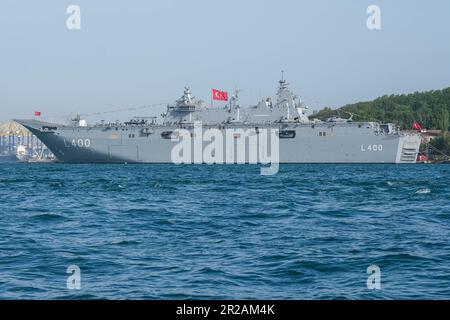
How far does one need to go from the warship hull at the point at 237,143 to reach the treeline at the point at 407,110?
40819 mm

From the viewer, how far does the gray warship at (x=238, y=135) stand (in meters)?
76.9

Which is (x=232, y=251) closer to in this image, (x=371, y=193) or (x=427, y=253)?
(x=427, y=253)

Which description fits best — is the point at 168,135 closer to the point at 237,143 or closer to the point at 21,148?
the point at 237,143

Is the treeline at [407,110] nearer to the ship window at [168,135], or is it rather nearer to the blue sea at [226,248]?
the ship window at [168,135]

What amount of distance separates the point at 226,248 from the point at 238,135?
65.3m

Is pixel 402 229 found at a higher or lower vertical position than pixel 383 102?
lower

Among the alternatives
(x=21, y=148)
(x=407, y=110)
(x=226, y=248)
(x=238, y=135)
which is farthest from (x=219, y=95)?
(x=21, y=148)

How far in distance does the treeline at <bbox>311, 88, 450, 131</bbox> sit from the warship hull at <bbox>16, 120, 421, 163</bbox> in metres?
40.8

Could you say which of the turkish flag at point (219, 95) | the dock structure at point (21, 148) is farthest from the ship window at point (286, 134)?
the dock structure at point (21, 148)

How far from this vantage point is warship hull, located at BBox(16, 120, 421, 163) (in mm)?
76875

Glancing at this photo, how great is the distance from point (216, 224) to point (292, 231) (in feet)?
8.44

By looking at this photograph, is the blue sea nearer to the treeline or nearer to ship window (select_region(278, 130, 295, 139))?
ship window (select_region(278, 130, 295, 139))

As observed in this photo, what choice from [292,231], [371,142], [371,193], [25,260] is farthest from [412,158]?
[25,260]

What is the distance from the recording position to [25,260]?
40.9ft
